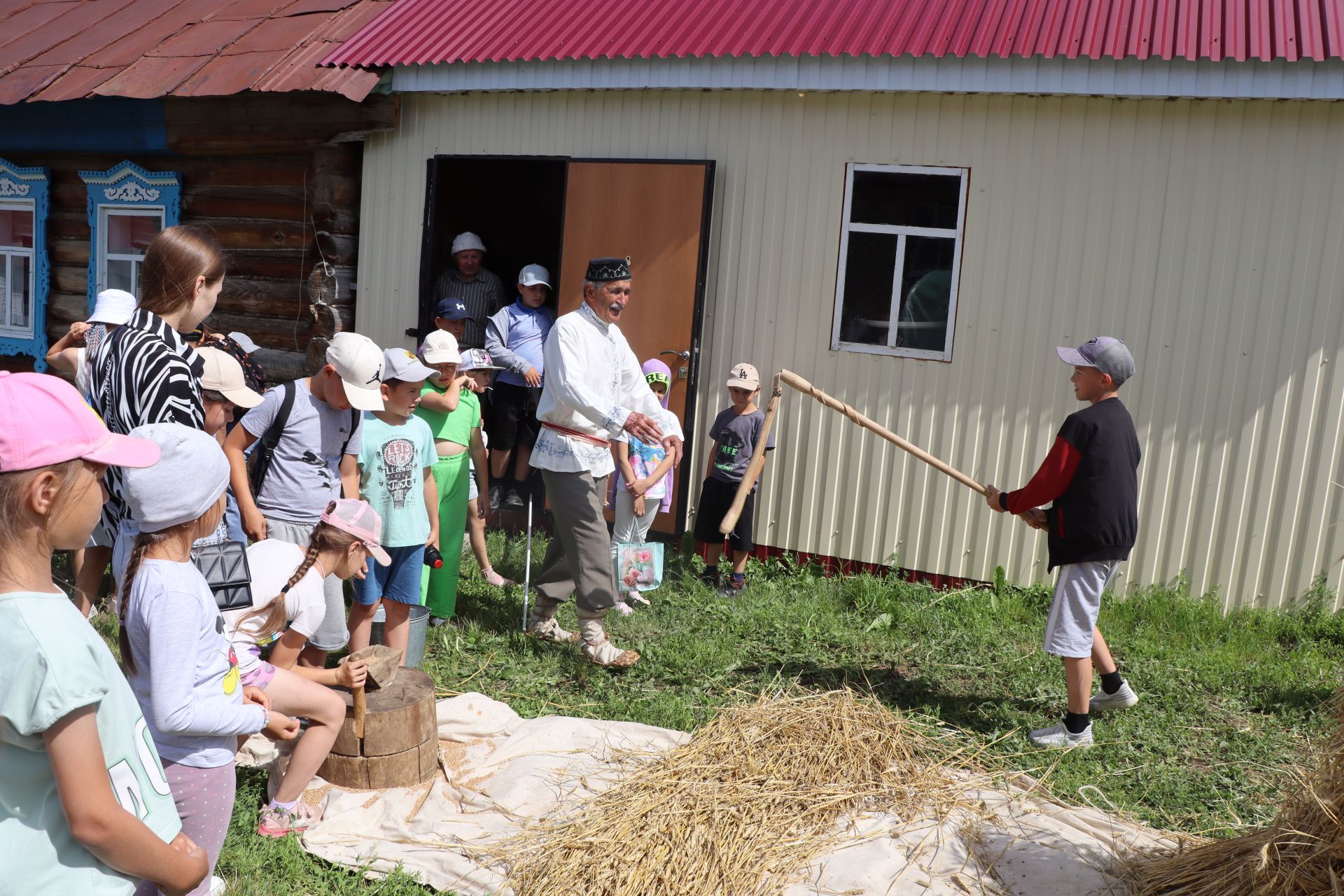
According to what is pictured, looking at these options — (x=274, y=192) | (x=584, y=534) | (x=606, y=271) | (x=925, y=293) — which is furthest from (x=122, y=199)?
(x=925, y=293)

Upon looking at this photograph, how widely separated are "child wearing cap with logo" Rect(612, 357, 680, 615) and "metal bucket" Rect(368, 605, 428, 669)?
1.22m

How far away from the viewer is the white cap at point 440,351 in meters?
5.45

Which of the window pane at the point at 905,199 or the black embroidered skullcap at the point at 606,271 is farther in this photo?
the window pane at the point at 905,199

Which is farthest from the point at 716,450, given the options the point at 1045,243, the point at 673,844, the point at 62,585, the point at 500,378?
the point at 62,585

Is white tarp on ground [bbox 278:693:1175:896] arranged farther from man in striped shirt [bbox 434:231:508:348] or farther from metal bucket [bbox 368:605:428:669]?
man in striped shirt [bbox 434:231:508:348]

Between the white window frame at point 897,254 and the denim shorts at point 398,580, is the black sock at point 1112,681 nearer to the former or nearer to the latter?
the white window frame at point 897,254

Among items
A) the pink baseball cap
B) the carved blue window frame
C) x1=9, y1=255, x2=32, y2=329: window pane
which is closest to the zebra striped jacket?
the pink baseball cap

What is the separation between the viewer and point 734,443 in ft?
22.1

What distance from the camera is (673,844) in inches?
138

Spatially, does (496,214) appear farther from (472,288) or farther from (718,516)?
(718,516)

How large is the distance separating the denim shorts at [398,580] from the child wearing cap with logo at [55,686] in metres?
2.86

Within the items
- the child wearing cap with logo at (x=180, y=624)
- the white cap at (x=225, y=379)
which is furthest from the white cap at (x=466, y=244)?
the child wearing cap with logo at (x=180, y=624)

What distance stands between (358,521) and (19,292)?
9.49m

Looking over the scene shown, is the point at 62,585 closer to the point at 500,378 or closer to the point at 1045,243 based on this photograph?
the point at 500,378
